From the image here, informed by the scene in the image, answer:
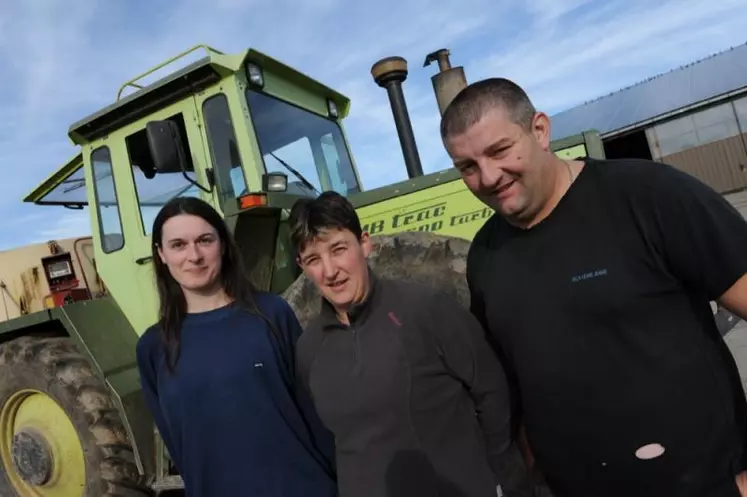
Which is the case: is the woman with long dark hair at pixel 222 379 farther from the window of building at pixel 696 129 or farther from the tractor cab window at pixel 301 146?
the window of building at pixel 696 129

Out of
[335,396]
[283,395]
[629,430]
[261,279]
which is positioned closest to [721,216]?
[629,430]

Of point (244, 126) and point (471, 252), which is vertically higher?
point (244, 126)

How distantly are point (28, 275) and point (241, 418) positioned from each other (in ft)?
13.3

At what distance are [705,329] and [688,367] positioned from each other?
0.37 feet

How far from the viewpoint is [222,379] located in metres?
1.94

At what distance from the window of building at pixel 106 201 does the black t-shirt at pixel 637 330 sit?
3.44 metres

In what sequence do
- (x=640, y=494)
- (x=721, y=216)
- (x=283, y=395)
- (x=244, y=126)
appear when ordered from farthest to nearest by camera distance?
(x=244, y=126) < (x=283, y=395) < (x=640, y=494) < (x=721, y=216)

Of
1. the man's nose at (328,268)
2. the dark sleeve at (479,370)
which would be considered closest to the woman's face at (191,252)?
the man's nose at (328,268)

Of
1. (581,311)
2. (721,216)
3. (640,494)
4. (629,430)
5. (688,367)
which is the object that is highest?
(721,216)

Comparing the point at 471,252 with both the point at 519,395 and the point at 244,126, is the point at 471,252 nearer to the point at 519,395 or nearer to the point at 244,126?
the point at 519,395

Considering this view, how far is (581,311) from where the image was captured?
148cm

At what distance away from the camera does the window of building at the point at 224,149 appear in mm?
3857

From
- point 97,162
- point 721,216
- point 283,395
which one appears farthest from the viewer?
point 97,162

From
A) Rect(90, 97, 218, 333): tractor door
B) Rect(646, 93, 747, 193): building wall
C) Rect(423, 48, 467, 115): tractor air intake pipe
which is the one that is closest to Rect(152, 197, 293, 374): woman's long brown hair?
Rect(90, 97, 218, 333): tractor door
